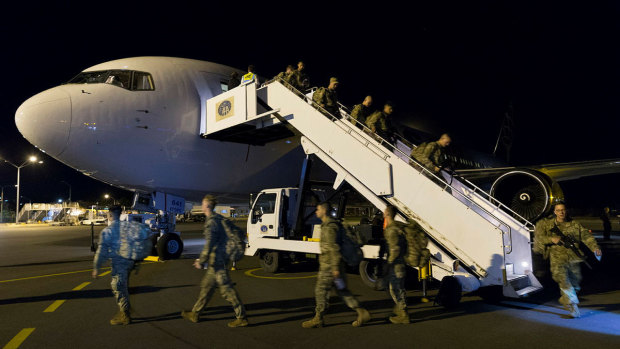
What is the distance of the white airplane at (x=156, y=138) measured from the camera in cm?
941

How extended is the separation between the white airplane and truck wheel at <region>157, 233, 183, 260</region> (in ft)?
4.25

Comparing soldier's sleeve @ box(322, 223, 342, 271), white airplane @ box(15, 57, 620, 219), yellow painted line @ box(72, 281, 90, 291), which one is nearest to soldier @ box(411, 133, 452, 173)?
soldier's sleeve @ box(322, 223, 342, 271)

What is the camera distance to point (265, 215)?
9.81 m

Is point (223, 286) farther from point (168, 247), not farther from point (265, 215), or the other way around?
point (168, 247)

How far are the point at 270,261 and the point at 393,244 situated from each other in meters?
4.95

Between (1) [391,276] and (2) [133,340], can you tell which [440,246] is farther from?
(2) [133,340]

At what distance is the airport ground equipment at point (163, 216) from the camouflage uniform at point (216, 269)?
22.1ft

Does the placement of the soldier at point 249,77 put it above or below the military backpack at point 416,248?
above

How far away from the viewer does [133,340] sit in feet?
14.6

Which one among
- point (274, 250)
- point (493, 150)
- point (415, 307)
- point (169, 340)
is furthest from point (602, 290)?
point (493, 150)

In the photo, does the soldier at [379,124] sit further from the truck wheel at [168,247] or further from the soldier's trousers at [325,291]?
the truck wheel at [168,247]

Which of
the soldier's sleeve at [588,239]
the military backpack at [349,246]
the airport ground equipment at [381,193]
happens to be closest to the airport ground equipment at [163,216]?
the airport ground equipment at [381,193]

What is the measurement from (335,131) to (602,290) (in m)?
5.89

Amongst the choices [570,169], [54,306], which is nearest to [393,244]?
[54,306]
